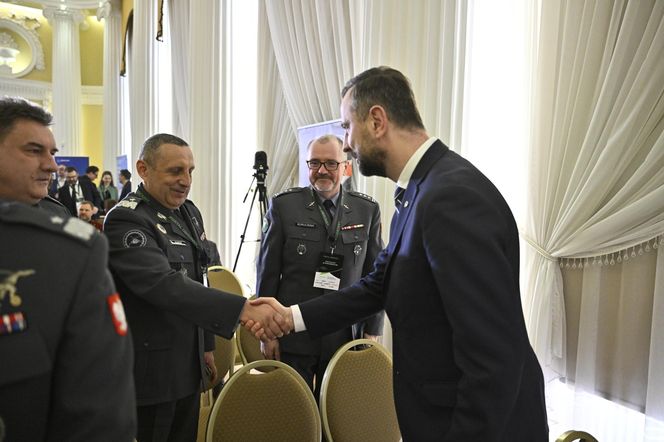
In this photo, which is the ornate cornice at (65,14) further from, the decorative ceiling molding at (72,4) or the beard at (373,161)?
the beard at (373,161)

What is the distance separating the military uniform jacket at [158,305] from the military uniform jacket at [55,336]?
3.14 feet

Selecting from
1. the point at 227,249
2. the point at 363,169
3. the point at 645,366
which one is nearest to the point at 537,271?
the point at 645,366

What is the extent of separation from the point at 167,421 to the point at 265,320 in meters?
0.51

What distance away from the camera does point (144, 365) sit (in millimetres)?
1696

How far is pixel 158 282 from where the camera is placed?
5.44ft

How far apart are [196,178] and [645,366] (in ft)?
17.5

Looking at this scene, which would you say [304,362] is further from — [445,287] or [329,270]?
[445,287]

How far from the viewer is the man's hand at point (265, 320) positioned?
6.17 feet

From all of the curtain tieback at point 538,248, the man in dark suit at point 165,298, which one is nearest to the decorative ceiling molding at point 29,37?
the man in dark suit at point 165,298

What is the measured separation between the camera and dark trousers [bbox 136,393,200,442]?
69.5 inches

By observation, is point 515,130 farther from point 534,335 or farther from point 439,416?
point 439,416

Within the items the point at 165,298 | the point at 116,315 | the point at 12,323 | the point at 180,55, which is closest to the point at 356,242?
the point at 165,298

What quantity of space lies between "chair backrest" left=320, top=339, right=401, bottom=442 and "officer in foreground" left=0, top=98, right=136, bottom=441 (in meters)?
1.25

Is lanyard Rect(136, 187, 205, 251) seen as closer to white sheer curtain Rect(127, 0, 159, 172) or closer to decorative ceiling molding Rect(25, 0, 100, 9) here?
white sheer curtain Rect(127, 0, 159, 172)
